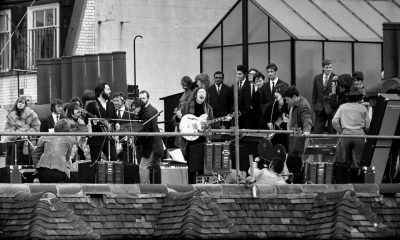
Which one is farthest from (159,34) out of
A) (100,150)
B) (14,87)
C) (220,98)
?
(100,150)

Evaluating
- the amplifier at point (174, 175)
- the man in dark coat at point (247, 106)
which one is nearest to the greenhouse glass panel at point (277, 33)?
the man in dark coat at point (247, 106)

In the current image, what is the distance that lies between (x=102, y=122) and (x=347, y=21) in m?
15.3

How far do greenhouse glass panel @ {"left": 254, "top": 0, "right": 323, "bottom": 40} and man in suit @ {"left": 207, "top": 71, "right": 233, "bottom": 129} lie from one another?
32.6ft

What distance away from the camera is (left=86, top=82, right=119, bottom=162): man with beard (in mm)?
33562

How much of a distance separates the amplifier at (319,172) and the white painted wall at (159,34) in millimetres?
21547

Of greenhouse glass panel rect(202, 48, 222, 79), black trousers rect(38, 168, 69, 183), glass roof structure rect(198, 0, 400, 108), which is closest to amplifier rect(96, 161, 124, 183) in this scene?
black trousers rect(38, 168, 69, 183)

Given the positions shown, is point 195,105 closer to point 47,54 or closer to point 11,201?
point 11,201

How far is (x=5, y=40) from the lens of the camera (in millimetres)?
58406

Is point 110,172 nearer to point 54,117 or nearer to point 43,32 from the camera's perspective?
point 54,117

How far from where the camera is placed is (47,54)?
186 feet

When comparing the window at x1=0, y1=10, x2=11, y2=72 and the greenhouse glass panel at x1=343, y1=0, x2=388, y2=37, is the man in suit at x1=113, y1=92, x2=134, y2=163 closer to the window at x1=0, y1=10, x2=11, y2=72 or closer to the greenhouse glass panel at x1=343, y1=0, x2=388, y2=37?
the greenhouse glass panel at x1=343, y1=0, x2=388, y2=37

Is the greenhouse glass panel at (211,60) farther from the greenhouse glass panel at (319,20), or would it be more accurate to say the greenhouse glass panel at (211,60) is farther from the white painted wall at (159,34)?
the white painted wall at (159,34)

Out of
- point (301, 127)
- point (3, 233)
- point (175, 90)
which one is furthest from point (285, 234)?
point (175, 90)

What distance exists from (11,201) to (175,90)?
25.4m
